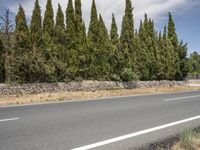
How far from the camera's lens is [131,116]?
10.2m

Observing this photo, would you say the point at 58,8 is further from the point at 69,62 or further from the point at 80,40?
the point at 69,62

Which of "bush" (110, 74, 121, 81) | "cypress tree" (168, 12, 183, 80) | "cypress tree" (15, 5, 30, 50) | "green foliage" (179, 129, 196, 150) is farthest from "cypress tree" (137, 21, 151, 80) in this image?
"green foliage" (179, 129, 196, 150)

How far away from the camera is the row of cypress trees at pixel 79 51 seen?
21.7m

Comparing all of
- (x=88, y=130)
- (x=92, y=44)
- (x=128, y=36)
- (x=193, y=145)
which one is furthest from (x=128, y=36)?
(x=193, y=145)

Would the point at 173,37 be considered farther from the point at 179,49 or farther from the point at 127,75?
the point at 127,75

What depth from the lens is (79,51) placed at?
90.4 feet

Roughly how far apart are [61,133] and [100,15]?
25.7 meters

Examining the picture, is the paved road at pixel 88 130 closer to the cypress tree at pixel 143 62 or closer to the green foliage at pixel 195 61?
the cypress tree at pixel 143 62

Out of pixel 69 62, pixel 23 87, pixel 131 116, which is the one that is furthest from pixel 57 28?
pixel 131 116

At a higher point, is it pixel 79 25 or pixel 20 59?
pixel 79 25

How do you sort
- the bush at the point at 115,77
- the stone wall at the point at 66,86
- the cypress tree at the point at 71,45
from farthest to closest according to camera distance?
the bush at the point at 115,77, the cypress tree at the point at 71,45, the stone wall at the point at 66,86

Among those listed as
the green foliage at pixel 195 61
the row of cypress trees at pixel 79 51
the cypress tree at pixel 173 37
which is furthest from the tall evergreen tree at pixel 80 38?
the green foliage at pixel 195 61

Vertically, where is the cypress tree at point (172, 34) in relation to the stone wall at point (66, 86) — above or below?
above

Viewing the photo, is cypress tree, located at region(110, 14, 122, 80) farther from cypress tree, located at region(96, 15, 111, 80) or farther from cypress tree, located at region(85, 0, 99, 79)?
cypress tree, located at region(85, 0, 99, 79)
